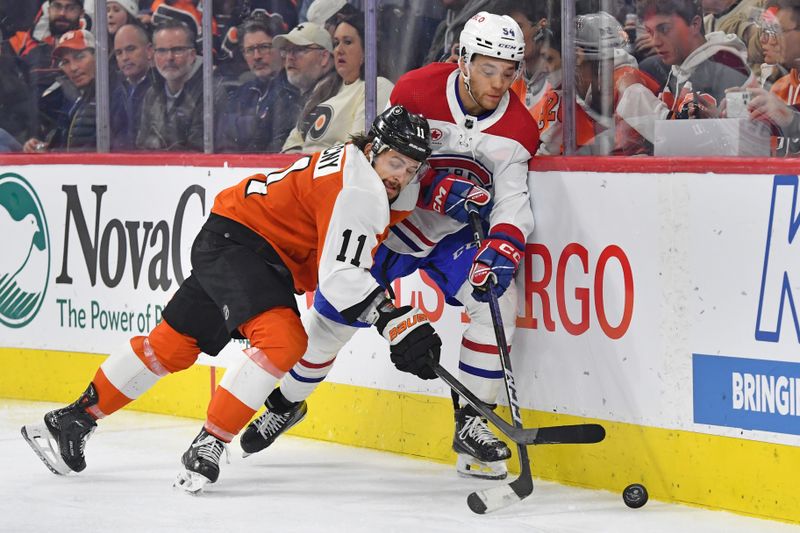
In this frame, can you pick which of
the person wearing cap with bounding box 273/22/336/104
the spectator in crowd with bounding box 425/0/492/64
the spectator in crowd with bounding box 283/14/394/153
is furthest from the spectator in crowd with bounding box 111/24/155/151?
the spectator in crowd with bounding box 425/0/492/64

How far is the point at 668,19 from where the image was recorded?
3.68 metres

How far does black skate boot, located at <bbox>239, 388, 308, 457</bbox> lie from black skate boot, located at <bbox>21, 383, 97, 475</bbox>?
0.46 m

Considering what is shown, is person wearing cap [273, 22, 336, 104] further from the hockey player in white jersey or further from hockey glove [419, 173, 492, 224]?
hockey glove [419, 173, 492, 224]

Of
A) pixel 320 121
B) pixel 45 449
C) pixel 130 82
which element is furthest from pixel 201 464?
pixel 130 82

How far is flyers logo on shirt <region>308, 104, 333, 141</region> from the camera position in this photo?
459 centimetres

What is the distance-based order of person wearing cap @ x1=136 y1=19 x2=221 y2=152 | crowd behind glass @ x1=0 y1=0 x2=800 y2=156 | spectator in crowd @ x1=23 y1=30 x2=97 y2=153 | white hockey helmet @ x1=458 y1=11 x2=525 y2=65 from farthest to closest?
spectator in crowd @ x1=23 y1=30 x2=97 y2=153, person wearing cap @ x1=136 y1=19 x2=221 y2=152, white hockey helmet @ x1=458 y1=11 x2=525 y2=65, crowd behind glass @ x1=0 y1=0 x2=800 y2=156

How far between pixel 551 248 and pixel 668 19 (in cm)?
70

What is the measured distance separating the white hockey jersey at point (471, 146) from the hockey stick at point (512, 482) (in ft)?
0.87

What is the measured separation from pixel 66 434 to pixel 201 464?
0.48 metres

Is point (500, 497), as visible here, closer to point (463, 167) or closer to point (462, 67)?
point (463, 167)

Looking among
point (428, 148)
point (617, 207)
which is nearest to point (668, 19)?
point (617, 207)

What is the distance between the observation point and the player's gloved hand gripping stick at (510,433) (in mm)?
3344

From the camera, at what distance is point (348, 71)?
14.9ft

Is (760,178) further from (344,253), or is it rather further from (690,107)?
(344,253)
